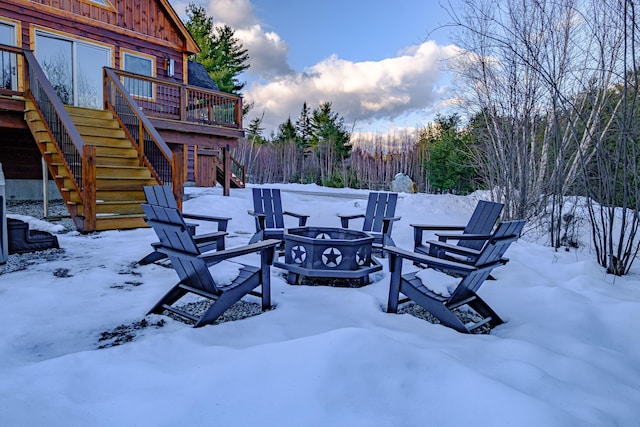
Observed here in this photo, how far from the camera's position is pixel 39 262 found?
13.4 feet

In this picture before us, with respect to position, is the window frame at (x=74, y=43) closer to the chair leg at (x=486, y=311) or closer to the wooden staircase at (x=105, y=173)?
the wooden staircase at (x=105, y=173)

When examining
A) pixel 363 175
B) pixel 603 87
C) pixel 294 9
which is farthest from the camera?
pixel 363 175

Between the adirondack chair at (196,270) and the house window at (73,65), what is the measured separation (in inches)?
350

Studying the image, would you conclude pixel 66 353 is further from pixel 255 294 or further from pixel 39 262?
pixel 39 262

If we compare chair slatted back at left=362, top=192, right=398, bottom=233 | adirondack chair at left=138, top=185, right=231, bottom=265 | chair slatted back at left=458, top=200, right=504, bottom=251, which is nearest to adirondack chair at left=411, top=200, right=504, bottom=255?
chair slatted back at left=458, top=200, right=504, bottom=251

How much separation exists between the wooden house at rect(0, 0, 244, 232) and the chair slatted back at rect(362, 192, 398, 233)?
326 centimetres

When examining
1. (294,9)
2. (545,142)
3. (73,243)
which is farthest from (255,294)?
(294,9)

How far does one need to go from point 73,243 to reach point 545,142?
6.38 m

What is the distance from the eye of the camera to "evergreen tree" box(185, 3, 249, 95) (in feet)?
81.9

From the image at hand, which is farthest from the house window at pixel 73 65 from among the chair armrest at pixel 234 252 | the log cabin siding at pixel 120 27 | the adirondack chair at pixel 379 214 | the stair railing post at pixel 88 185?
the chair armrest at pixel 234 252

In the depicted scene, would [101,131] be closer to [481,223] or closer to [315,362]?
[481,223]

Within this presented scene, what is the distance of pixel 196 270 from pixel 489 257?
1.85 m

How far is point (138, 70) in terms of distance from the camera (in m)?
10.8

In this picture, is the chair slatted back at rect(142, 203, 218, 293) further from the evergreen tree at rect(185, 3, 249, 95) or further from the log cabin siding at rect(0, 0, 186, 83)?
the evergreen tree at rect(185, 3, 249, 95)
